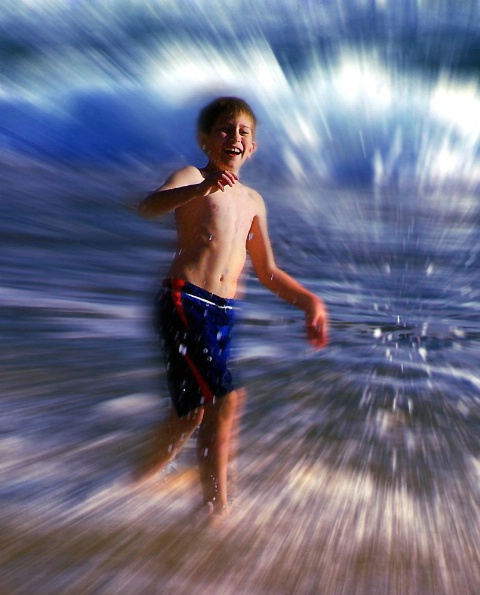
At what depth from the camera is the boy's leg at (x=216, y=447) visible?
2.01 meters

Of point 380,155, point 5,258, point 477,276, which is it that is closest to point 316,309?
point 5,258

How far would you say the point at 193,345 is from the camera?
6.58ft

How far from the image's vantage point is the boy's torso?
6.75 feet

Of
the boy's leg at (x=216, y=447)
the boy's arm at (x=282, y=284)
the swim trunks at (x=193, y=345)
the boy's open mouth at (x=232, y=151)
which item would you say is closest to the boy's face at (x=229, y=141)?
the boy's open mouth at (x=232, y=151)

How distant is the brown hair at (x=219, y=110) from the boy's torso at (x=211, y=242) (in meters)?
0.12

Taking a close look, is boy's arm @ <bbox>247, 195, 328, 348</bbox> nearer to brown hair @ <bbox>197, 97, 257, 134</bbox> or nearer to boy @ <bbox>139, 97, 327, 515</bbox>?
boy @ <bbox>139, 97, 327, 515</bbox>

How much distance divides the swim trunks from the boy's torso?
4cm

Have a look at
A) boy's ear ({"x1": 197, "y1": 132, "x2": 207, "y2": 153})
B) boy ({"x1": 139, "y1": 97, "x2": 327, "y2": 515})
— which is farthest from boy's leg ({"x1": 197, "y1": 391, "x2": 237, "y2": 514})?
boy's ear ({"x1": 197, "y1": 132, "x2": 207, "y2": 153})

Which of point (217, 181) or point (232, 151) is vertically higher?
point (232, 151)

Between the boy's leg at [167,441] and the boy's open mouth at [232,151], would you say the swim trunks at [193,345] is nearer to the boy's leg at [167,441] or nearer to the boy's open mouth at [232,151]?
the boy's leg at [167,441]

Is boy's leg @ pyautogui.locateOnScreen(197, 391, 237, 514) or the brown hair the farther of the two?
the brown hair

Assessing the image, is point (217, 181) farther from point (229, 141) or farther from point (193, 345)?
point (193, 345)

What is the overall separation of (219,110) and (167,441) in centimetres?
78

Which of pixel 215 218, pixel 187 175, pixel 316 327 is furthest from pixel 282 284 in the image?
pixel 187 175
